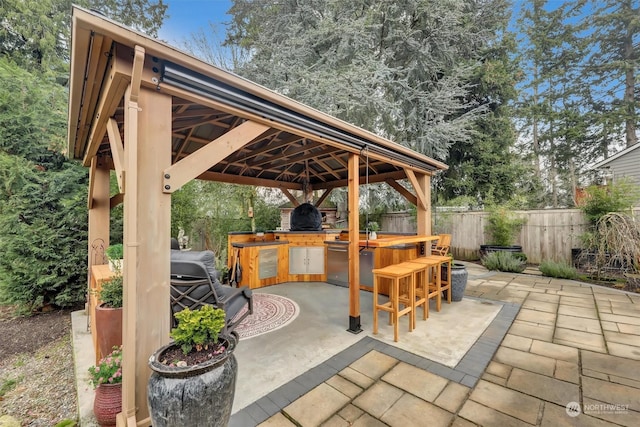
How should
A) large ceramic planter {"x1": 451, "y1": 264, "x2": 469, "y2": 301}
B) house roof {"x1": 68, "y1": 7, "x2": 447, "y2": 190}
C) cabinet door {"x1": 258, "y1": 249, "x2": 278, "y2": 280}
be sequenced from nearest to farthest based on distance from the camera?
1. house roof {"x1": 68, "y1": 7, "x2": 447, "y2": 190}
2. large ceramic planter {"x1": 451, "y1": 264, "x2": 469, "y2": 301}
3. cabinet door {"x1": 258, "y1": 249, "x2": 278, "y2": 280}

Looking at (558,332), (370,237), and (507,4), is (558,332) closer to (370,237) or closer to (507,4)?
(370,237)

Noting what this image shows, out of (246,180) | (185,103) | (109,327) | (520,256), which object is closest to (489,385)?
(109,327)

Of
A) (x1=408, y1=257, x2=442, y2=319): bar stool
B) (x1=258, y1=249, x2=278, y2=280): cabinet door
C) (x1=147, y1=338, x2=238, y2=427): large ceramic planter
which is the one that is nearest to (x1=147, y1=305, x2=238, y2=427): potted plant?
(x1=147, y1=338, x2=238, y2=427): large ceramic planter

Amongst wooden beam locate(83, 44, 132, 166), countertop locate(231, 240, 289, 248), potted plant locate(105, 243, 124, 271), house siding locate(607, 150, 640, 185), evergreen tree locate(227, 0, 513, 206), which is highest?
evergreen tree locate(227, 0, 513, 206)

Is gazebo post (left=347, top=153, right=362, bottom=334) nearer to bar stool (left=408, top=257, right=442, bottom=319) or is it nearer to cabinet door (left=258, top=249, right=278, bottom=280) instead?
bar stool (left=408, top=257, right=442, bottom=319)

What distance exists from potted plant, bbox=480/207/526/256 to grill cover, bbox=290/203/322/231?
529 cm

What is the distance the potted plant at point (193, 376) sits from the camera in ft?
4.69

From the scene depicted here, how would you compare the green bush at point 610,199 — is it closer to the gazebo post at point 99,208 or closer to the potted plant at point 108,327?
the potted plant at point 108,327

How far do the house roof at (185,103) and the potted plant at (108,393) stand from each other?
65.1 inches

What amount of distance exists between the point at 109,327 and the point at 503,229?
8.95 metres

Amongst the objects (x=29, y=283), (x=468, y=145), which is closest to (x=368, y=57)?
(x=468, y=145)

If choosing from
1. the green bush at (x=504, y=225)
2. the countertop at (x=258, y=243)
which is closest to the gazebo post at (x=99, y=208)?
the countertop at (x=258, y=243)

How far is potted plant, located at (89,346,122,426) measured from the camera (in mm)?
1832

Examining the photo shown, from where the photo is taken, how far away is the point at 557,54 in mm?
13148
